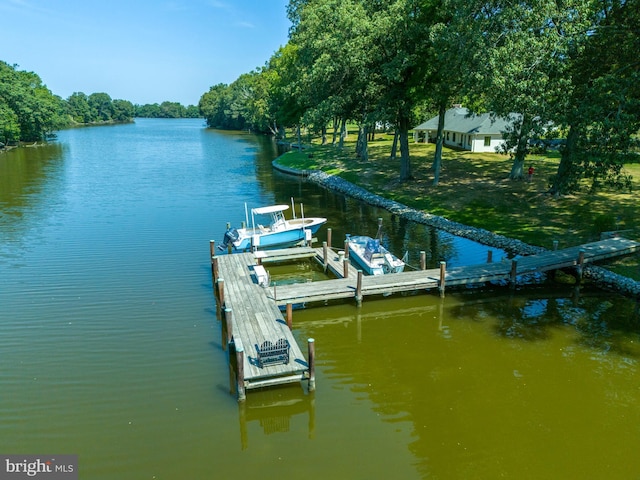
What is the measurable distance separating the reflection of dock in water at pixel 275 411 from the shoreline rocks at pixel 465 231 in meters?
16.0

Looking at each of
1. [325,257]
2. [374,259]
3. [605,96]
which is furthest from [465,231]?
[605,96]

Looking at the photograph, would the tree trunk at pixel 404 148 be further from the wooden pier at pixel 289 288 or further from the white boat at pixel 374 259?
the wooden pier at pixel 289 288

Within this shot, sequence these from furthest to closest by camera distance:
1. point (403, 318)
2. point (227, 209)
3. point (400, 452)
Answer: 1. point (227, 209)
2. point (403, 318)
3. point (400, 452)

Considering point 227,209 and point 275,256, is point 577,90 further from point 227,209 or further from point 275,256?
point 227,209

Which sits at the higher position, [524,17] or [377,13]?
[377,13]

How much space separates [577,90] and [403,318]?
1546 cm

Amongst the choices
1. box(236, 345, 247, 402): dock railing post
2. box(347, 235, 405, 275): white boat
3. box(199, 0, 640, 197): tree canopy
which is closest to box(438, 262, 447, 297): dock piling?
box(347, 235, 405, 275): white boat

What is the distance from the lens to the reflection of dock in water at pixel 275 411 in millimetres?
13117

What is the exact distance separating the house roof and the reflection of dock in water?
38971 millimetres

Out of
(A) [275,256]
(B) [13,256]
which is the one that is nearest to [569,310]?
(A) [275,256]

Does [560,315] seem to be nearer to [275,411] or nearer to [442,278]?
[442,278]

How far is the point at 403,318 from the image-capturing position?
19.6 meters

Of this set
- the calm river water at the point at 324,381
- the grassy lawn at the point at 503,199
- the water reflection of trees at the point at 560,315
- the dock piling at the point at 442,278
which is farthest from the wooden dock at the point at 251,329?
the grassy lawn at the point at 503,199

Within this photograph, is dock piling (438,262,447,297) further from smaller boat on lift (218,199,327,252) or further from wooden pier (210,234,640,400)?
smaller boat on lift (218,199,327,252)
